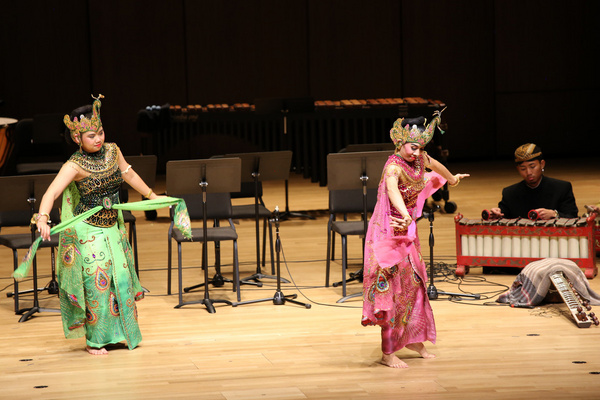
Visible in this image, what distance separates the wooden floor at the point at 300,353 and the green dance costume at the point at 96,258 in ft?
0.57

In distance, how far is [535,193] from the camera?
6785 millimetres

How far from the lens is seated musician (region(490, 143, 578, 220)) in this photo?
262 inches

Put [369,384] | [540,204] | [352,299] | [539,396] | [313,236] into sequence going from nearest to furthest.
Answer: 1. [539,396]
2. [369,384]
3. [352,299]
4. [540,204]
5. [313,236]

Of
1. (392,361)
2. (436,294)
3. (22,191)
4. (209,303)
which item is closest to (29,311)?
(22,191)

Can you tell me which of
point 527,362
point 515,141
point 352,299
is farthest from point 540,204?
point 515,141

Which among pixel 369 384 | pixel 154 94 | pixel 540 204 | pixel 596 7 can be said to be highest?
pixel 596 7

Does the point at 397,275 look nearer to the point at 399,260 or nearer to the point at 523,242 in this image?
the point at 399,260

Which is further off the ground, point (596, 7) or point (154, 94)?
point (596, 7)

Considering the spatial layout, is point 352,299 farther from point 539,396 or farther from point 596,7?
point 596,7

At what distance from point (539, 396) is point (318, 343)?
1.49m

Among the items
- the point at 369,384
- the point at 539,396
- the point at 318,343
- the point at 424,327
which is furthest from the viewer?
the point at 318,343

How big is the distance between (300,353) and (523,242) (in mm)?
2265

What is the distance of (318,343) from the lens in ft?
17.3

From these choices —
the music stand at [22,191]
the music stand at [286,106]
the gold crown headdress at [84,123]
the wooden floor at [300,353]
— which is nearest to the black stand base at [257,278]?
the wooden floor at [300,353]
